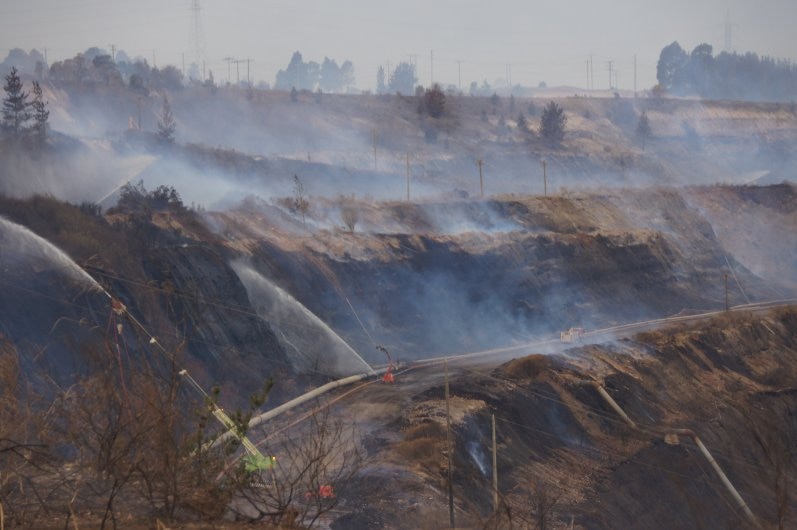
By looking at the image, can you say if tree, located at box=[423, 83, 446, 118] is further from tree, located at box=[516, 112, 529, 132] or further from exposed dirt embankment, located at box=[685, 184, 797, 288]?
exposed dirt embankment, located at box=[685, 184, 797, 288]

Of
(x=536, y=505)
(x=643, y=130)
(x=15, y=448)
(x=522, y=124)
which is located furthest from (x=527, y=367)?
(x=643, y=130)

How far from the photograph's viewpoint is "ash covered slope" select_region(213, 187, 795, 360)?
45959mm

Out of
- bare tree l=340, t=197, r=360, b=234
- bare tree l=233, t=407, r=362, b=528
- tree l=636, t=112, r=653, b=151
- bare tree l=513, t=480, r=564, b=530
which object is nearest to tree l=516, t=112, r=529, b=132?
tree l=636, t=112, r=653, b=151

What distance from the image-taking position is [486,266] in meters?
54.8

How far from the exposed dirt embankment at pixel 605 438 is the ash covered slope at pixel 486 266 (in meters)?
7.93

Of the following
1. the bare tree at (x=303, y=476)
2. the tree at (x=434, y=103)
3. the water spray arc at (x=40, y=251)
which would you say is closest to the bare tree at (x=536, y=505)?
the bare tree at (x=303, y=476)

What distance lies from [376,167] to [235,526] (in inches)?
3085

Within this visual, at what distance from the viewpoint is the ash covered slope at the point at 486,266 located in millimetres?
45959

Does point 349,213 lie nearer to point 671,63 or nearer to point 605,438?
point 605,438

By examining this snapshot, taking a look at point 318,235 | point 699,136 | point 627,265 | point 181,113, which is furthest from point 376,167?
point 699,136

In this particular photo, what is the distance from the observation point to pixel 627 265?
6219 cm

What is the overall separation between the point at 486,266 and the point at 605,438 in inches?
839

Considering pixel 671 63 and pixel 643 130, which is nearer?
pixel 643 130

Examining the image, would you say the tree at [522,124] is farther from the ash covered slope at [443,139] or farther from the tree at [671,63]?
the tree at [671,63]
